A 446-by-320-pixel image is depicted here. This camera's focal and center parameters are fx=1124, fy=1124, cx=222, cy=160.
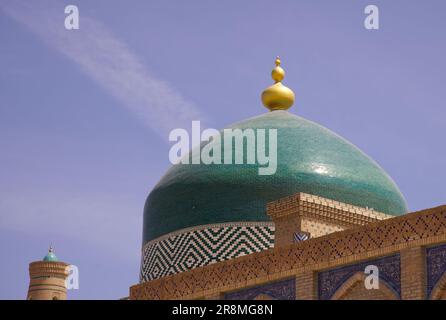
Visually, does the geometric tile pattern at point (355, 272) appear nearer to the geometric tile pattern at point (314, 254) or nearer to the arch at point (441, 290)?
the geometric tile pattern at point (314, 254)

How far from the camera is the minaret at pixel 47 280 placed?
96.8ft

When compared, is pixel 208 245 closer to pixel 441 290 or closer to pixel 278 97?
pixel 278 97

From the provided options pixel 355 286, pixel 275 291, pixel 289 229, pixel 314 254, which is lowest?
pixel 355 286

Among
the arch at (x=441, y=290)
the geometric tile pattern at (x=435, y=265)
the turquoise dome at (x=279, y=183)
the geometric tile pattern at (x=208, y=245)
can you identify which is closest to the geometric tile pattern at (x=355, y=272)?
the geometric tile pattern at (x=435, y=265)

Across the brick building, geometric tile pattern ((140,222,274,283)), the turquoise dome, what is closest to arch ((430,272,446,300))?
the brick building

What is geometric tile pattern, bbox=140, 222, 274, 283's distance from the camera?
58.0 feet

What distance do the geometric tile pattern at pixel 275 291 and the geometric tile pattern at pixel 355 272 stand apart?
0.47 m

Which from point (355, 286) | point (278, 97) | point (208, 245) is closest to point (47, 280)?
point (278, 97)

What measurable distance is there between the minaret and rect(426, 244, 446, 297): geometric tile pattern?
61.5 ft

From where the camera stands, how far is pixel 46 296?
96.2 feet

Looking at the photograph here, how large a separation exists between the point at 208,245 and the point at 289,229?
272 centimetres

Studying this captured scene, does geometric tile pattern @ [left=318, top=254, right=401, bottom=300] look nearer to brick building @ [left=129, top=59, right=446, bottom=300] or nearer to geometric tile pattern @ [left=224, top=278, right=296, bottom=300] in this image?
brick building @ [left=129, top=59, right=446, bottom=300]

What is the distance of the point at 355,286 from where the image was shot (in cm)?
1270
